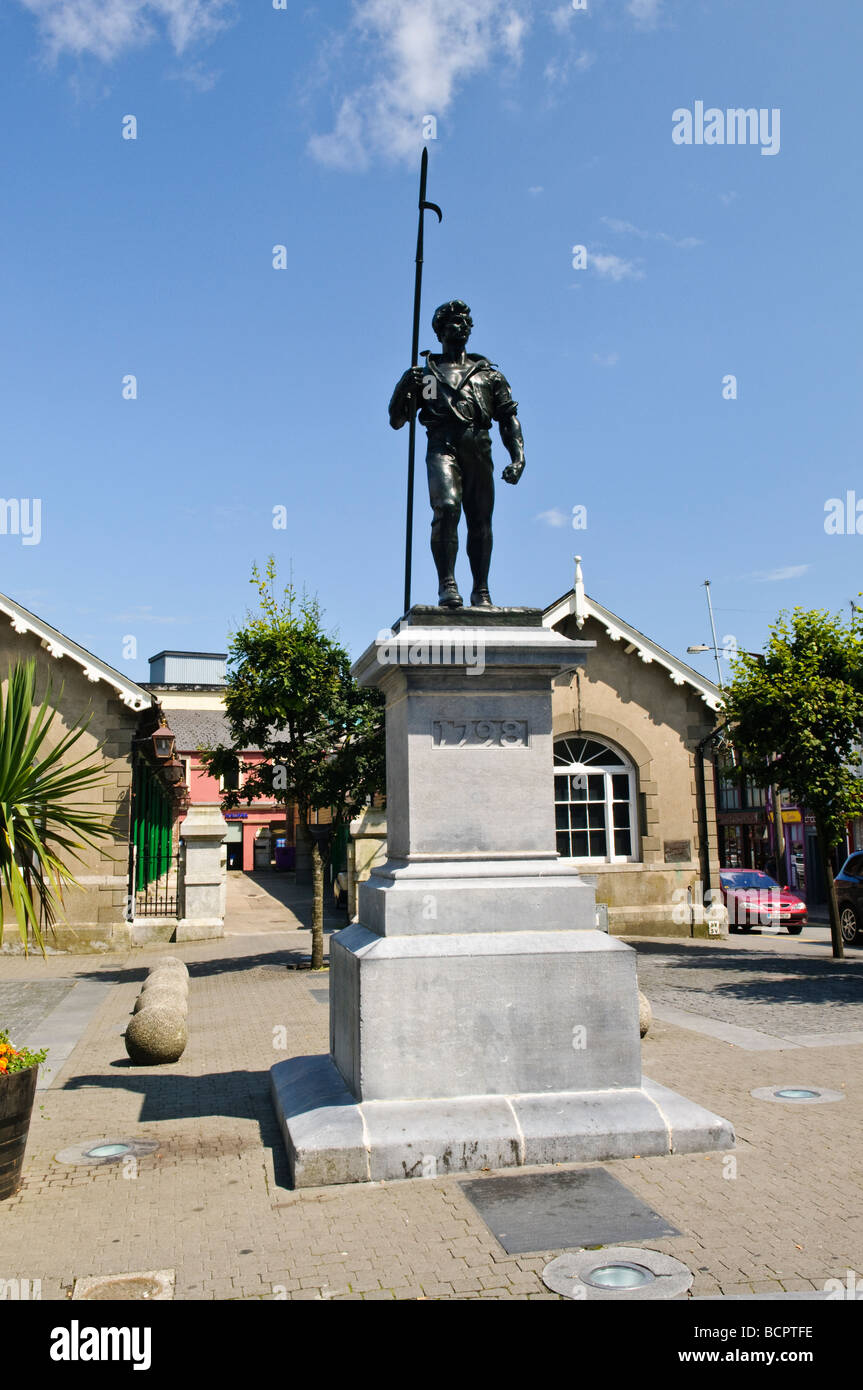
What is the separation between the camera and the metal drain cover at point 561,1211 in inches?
163

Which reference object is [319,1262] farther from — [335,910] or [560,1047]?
[335,910]

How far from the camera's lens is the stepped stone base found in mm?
4914

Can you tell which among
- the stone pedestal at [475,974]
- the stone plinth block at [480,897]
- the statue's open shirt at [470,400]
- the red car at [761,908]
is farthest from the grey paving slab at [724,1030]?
the red car at [761,908]

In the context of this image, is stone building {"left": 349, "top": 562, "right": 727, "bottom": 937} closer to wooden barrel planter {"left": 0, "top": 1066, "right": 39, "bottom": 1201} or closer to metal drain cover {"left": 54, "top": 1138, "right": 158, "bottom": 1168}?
metal drain cover {"left": 54, "top": 1138, "right": 158, "bottom": 1168}

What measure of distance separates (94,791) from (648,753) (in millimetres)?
11064

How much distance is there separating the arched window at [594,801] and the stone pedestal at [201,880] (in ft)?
22.8

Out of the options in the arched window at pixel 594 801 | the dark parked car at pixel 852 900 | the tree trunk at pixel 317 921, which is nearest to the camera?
the tree trunk at pixel 317 921

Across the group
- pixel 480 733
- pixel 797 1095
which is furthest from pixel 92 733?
pixel 797 1095

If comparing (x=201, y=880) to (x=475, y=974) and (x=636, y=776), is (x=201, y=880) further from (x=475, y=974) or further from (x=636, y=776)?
(x=475, y=974)

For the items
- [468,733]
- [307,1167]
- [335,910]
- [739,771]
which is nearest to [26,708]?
[468,733]

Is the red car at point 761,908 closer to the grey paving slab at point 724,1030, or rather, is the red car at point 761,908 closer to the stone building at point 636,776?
the stone building at point 636,776

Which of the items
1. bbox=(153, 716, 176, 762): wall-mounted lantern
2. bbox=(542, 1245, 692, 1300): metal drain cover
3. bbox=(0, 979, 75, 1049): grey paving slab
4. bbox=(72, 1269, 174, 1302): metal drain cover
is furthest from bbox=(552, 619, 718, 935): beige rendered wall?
bbox=(72, 1269, 174, 1302): metal drain cover

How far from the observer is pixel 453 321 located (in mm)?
6695
